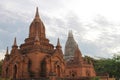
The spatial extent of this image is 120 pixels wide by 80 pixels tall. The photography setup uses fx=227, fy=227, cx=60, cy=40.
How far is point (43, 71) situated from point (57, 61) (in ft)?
11.6

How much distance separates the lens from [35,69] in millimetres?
40250

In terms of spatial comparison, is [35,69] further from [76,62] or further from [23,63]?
[76,62]

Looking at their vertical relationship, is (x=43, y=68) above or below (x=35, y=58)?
below

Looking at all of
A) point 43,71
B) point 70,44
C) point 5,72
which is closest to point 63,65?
point 43,71

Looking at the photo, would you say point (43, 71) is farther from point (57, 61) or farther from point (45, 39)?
point (45, 39)

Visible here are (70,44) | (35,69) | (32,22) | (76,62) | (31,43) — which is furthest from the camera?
(70,44)

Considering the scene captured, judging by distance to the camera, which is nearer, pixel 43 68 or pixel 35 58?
pixel 35 58

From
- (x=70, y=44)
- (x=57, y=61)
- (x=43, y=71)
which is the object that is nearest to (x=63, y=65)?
(x=57, y=61)

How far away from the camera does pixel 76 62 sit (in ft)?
193

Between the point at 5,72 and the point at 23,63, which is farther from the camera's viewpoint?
the point at 5,72

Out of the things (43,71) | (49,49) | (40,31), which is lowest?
(43,71)

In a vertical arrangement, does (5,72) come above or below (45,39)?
below

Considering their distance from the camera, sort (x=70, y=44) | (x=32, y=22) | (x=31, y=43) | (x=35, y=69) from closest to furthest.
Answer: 1. (x=35, y=69)
2. (x=31, y=43)
3. (x=32, y=22)
4. (x=70, y=44)

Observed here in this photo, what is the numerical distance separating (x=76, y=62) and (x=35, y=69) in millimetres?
20389
